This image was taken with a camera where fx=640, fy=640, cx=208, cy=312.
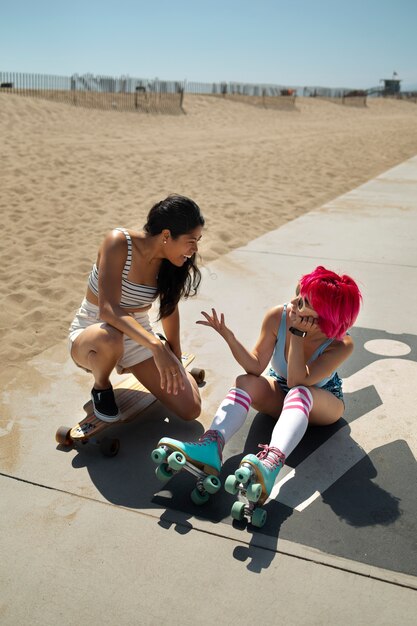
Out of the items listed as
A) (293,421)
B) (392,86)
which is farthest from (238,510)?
(392,86)

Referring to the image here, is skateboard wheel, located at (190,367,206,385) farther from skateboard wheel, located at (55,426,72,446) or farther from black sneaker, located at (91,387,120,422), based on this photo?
skateboard wheel, located at (55,426,72,446)

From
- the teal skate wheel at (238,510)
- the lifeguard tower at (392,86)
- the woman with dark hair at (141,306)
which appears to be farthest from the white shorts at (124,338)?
the lifeguard tower at (392,86)

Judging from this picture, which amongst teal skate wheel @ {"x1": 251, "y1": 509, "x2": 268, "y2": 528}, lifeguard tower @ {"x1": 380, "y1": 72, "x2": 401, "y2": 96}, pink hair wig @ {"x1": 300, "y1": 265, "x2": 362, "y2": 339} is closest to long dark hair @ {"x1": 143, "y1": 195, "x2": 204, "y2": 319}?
pink hair wig @ {"x1": 300, "y1": 265, "x2": 362, "y2": 339}

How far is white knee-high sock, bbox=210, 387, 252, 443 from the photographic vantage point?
291cm

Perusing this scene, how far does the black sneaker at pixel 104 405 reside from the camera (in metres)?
3.26

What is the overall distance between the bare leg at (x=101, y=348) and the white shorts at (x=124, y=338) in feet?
0.28

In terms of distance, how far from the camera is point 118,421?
3.31 metres

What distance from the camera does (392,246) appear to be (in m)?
7.20

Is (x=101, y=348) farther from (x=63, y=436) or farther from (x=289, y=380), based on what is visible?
(x=289, y=380)

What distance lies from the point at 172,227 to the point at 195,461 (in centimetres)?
114

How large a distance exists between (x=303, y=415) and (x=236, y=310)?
2283 millimetres

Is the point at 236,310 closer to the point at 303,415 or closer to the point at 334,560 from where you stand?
the point at 303,415

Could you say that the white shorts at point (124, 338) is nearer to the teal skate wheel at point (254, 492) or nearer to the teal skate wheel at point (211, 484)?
the teal skate wheel at point (211, 484)

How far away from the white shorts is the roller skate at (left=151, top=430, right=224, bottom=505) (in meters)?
0.75
